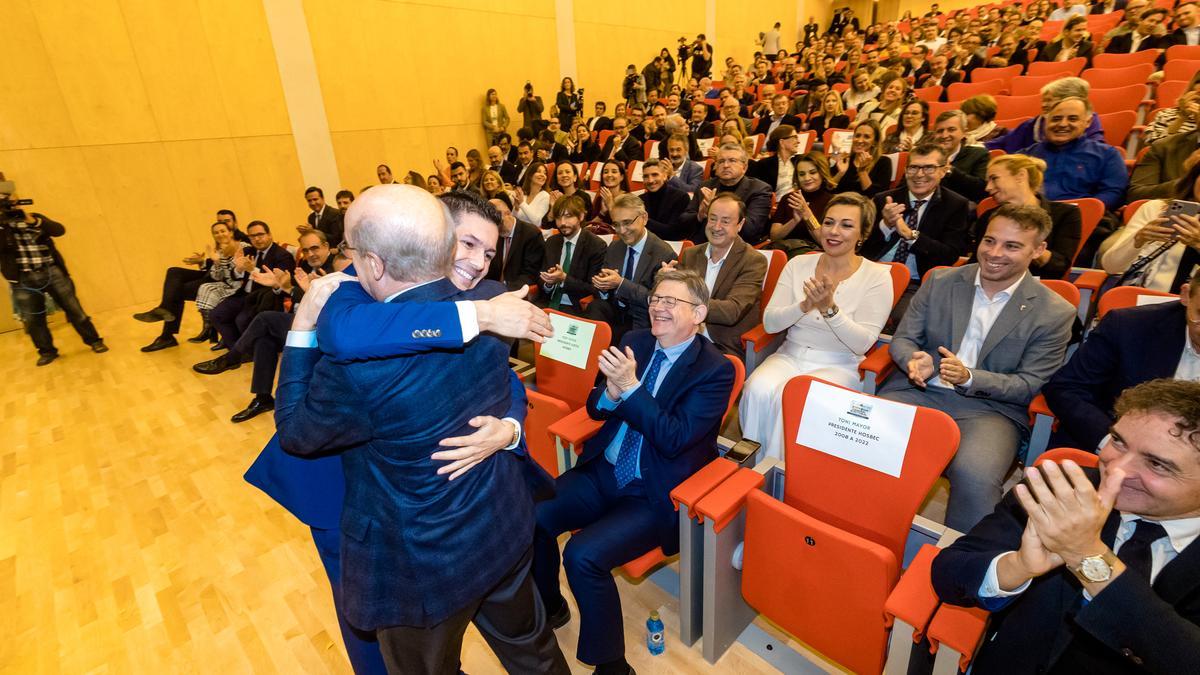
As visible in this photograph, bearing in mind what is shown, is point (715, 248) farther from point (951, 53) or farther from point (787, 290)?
point (951, 53)

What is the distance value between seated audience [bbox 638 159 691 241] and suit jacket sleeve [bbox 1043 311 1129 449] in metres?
2.79

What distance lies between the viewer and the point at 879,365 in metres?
2.27

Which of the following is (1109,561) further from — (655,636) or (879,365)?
(879,365)

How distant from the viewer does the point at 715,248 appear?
2965 millimetres

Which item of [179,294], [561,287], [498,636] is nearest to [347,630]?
[498,636]

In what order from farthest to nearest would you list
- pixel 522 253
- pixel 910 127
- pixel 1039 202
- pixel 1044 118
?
1. pixel 910 127
2. pixel 522 253
3. pixel 1044 118
4. pixel 1039 202

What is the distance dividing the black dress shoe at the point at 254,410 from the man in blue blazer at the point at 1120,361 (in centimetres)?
423

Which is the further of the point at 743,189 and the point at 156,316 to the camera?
the point at 156,316

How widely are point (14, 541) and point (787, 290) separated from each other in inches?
157

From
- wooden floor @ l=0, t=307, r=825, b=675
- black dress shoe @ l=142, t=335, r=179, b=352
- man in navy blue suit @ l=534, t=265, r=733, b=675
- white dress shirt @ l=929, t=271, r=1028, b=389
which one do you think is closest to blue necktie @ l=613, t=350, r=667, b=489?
man in navy blue suit @ l=534, t=265, r=733, b=675

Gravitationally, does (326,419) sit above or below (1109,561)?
above

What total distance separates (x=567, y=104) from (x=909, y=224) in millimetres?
7573

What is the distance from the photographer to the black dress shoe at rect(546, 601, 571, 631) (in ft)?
6.32

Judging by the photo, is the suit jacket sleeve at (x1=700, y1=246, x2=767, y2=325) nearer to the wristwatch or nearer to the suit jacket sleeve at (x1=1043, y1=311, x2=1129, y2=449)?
the suit jacket sleeve at (x1=1043, y1=311, x2=1129, y2=449)
